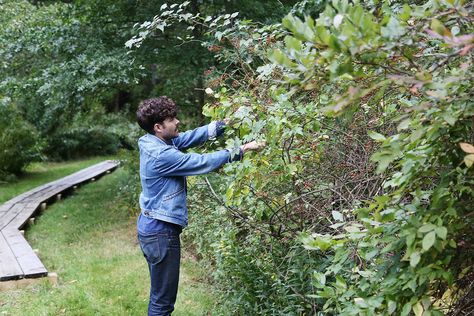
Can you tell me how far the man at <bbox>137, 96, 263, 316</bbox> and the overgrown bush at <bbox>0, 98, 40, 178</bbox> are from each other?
38.1 ft

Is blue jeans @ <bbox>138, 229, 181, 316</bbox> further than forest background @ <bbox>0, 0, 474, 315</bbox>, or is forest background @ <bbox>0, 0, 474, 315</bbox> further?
blue jeans @ <bbox>138, 229, 181, 316</bbox>

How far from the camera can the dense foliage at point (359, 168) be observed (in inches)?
70.6

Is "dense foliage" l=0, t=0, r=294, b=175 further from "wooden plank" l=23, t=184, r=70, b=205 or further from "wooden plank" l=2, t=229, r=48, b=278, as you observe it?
"wooden plank" l=2, t=229, r=48, b=278

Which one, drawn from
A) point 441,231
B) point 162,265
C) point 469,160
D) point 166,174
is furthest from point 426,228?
point 162,265

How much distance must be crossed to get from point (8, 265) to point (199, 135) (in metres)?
3.48

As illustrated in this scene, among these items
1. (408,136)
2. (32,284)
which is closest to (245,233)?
(32,284)

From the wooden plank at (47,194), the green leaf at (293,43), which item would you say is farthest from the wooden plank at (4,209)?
the green leaf at (293,43)

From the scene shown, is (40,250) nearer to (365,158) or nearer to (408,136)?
(365,158)

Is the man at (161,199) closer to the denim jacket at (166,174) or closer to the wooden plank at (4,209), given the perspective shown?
the denim jacket at (166,174)

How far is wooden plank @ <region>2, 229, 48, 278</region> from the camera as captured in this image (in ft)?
19.3

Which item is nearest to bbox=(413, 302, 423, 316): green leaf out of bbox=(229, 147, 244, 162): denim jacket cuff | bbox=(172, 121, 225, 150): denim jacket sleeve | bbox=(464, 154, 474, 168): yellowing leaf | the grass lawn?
bbox=(464, 154, 474, 168): yellowing leaf

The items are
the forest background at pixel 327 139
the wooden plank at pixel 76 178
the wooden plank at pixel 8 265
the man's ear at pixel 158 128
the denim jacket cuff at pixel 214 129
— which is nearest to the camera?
the forest background at pixel 327 139

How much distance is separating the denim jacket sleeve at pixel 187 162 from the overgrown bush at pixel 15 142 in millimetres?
11805

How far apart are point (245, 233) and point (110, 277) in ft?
6.85
